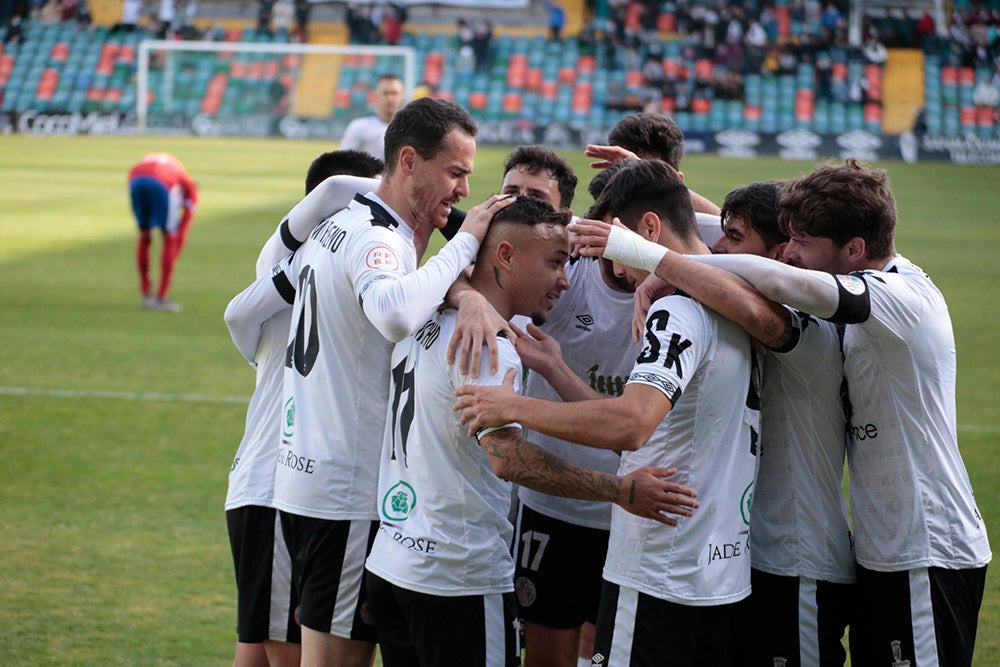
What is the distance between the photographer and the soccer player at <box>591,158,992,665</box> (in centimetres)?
346

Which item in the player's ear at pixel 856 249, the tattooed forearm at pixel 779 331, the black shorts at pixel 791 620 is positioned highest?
the player's ear at pixel 856 249

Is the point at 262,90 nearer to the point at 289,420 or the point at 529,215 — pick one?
the point at 289,420

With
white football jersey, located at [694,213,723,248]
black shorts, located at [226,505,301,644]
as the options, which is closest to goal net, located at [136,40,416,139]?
white football jersey, located at [694,213,723,248]

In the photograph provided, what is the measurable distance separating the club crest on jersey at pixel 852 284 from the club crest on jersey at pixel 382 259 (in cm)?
132

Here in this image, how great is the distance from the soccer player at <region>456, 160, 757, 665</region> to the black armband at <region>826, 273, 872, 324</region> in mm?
297

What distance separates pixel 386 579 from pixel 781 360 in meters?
1.34

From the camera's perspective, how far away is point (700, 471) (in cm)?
333

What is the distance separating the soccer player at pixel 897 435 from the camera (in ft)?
11.4

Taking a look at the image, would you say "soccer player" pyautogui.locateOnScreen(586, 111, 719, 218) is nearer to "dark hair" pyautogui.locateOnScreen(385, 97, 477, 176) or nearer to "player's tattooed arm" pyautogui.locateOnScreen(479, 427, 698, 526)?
"dark hair" pyautogui.locateOnScreen(385, 97, 477, 176)

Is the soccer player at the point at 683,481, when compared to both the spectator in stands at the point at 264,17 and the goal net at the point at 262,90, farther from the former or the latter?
the spectator in stands at the point at 264,17

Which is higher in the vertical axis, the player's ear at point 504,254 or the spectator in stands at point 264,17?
the player's ear at point 504,254

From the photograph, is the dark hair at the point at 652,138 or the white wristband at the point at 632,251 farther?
the dark hair at the point at 652,138

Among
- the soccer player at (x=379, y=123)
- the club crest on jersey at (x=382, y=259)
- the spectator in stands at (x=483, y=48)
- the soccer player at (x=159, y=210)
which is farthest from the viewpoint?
the spectator in stands at (x=483, y=48)

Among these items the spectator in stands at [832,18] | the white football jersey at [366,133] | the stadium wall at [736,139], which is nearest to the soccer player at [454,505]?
the white football jersey at [366,133]
